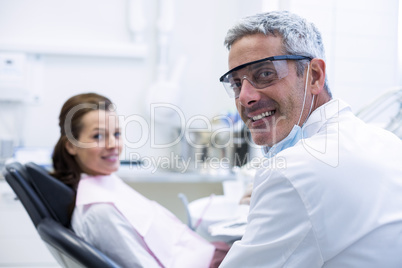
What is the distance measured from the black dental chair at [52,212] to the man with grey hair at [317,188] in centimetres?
43

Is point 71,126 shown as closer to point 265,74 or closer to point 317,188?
point 265,74

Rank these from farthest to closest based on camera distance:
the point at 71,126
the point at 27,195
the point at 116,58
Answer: the point at 116,58
the point at 71,126
the point at 27,195

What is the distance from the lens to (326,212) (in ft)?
2.53

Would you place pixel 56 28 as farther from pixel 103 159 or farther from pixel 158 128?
pixel 103 159

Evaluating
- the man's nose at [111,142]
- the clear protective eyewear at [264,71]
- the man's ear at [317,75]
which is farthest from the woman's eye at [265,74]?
the man's nose at [111,142]

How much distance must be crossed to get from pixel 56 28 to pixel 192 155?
1466mm

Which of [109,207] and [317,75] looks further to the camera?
[109,207]

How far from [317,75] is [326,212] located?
0.43m

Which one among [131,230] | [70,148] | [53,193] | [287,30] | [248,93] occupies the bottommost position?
[131,230]

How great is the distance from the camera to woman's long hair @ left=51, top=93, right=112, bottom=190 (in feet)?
4.85

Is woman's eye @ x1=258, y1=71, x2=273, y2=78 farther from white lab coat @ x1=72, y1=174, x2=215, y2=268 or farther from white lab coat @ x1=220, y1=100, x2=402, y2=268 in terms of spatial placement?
white lab coat @ x1=72, y1=174, x2=215, y2=268

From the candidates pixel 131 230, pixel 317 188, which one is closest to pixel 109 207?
pixel 131 230

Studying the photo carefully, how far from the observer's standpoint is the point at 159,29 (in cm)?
316

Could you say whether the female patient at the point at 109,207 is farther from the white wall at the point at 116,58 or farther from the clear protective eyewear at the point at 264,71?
the white wall at the point at 116,58
